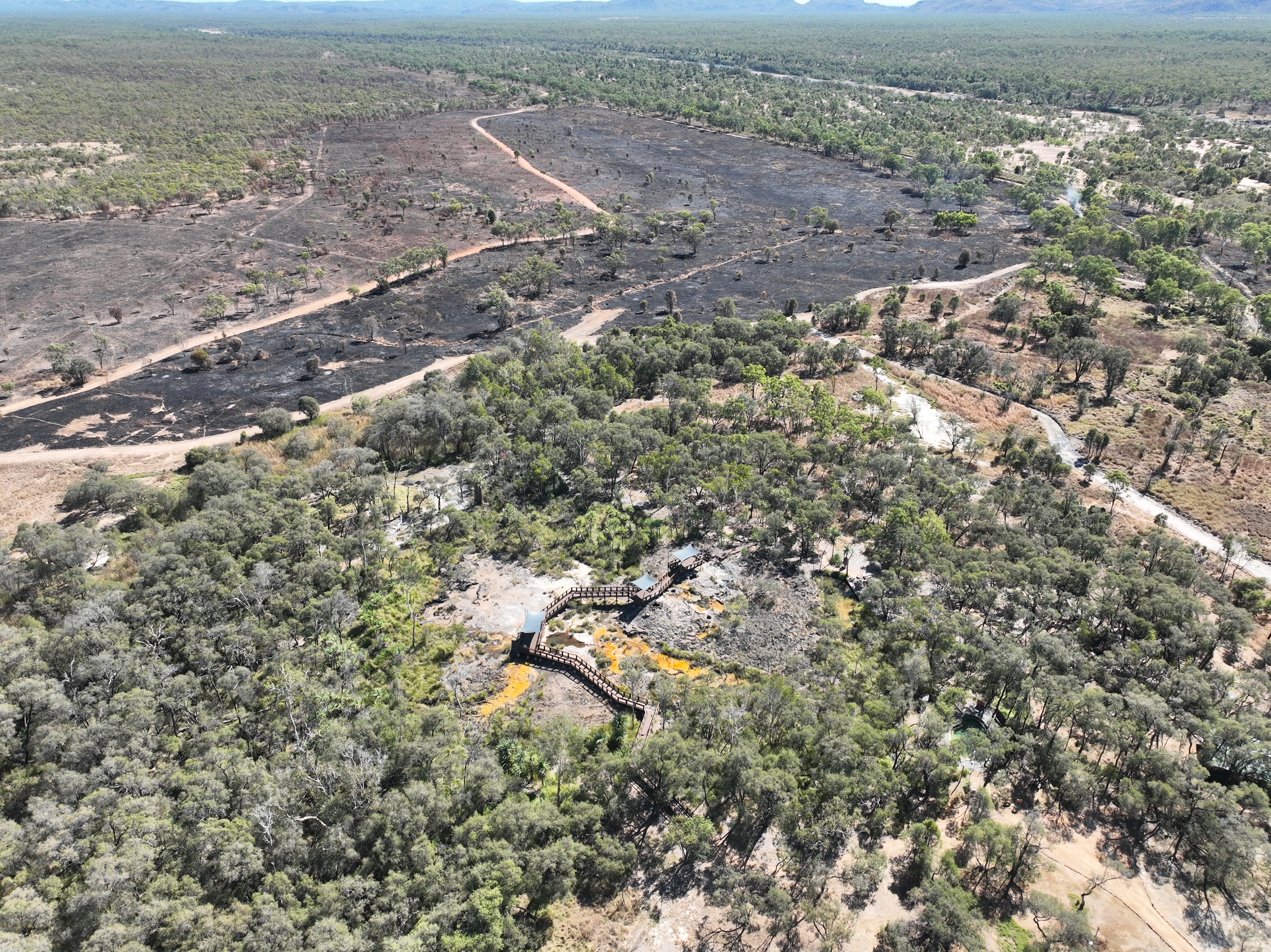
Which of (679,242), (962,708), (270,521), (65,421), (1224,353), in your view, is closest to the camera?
(962,708)

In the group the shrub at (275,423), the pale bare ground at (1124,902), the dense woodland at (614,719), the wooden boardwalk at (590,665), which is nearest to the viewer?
the dense woodland at (614,719)

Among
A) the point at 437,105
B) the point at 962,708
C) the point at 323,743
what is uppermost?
the point at 437,105


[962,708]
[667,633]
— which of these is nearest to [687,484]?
[667,633]

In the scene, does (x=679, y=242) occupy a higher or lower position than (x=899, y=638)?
higher

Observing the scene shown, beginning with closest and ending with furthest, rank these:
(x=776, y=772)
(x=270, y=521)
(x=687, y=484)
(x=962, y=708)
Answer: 1. (x=776, y=772)
2. (x=962, y=708)
3. (x=270, y=521)
4. (x=687, y=484)

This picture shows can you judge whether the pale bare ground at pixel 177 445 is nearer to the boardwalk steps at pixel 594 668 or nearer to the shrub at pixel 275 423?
the shrub at pixel 275 423

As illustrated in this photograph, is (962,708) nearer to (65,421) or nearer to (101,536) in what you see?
(101,536)

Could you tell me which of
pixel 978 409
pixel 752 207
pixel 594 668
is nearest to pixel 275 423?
pixel 594 668

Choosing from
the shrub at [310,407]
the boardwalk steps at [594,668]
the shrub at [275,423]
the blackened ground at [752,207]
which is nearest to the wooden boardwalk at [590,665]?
the boardwalk steps at [594,668]

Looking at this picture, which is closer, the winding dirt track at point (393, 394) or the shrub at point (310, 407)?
the winding dirt track at point (393, 394)
